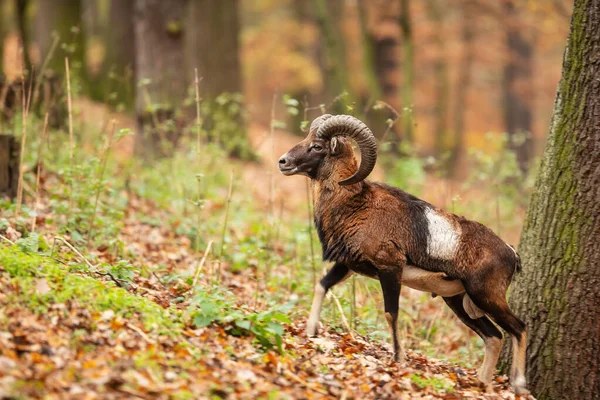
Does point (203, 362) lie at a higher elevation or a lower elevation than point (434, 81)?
lower

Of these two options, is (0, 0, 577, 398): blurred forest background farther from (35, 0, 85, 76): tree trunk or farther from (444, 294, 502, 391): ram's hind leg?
(444, 294, 502, 391): ram's hind leg

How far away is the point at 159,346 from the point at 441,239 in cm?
307

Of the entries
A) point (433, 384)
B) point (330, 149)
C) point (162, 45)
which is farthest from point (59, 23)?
point (433, 384)

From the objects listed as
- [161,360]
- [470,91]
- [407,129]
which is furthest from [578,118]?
[470,91]

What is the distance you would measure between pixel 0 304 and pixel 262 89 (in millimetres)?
32811

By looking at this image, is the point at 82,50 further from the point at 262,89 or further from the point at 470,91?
the point at 470,91

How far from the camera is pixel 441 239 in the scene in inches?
290

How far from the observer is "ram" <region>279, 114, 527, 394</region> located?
283 inches

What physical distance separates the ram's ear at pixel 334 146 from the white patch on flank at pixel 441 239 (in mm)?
1142

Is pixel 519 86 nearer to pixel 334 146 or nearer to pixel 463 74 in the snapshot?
pixel 463 74

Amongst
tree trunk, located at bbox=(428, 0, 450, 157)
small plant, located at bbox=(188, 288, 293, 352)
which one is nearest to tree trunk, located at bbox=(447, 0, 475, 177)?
tree trunk, located at bbox=(428, 0, 450, 157)

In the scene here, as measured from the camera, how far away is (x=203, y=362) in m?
5.78

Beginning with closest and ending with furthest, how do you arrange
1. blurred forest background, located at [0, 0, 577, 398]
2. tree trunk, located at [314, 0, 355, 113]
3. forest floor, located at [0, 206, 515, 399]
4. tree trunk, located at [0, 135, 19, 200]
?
forest floor, located at [0, 206, 515, 399] → blurred forest background, located at [0, 0, 577, 398] → tree trunk, located at [0, 135, 19, 200] → tree trunk, located at [314, 0, 355, 113]

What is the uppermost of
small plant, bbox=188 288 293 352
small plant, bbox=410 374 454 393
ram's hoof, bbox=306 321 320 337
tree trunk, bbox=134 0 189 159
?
tree trunk, bbox=134 0 189 159
